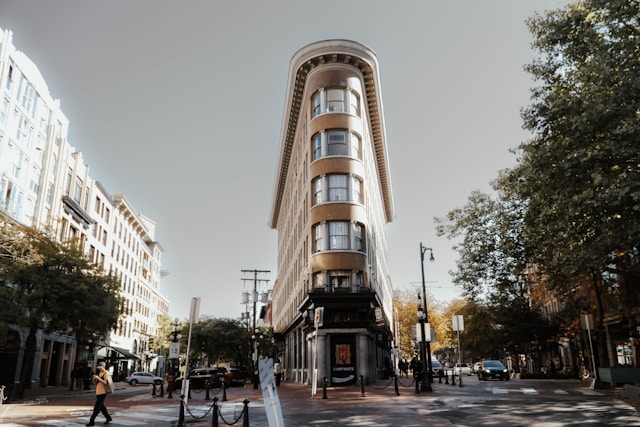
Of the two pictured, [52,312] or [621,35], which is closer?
[621,35]

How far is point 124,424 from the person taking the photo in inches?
567

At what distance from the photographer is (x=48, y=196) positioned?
4331 centimetres

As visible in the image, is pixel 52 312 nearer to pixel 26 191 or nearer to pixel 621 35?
pixel 26 191

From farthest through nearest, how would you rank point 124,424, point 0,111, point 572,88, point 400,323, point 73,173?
1. point 400,323
2. point 73,173
3. point 0,111
4. point 572,88
5. point 124,424

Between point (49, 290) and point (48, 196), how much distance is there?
1833 cm

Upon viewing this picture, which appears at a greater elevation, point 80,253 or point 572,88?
point 572,88

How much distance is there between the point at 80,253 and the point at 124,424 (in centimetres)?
1922

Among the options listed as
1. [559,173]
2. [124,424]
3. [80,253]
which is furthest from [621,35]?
[80,253]

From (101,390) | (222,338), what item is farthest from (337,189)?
(222,338)

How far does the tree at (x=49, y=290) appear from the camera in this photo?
2562cm

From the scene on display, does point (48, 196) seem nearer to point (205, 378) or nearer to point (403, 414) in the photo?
point (205, 378)

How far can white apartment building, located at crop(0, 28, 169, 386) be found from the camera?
36469 millimetres

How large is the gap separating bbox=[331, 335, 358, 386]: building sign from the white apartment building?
52.3 ft

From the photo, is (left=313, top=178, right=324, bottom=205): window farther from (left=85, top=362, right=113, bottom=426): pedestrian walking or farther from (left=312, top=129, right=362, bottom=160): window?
(left=85, top=362, right=113, bottom=426): pedestrian walking
